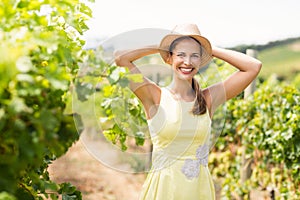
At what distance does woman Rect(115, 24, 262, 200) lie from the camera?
2.30 m

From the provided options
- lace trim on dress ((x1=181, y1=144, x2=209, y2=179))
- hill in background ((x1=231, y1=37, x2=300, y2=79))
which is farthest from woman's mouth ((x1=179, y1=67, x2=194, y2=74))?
hill in background ((x1=231, y1=37, x2=300, y2=79))

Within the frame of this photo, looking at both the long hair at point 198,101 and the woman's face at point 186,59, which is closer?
the woman's face at point 186,59

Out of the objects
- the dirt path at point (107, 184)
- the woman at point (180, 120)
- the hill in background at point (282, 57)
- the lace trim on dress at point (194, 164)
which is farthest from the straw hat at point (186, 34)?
the hill in background at point (282, 57)

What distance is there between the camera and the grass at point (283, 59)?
17812 mm

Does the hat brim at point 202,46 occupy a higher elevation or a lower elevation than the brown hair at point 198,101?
higher

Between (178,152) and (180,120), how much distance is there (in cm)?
14

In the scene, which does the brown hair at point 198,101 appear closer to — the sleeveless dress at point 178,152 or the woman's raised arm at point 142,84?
the sleeveless dress at point 178,152

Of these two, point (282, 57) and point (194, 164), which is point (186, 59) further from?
point (282, 57)

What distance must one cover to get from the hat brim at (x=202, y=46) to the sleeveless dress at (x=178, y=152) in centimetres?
19

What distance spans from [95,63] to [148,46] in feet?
1.51

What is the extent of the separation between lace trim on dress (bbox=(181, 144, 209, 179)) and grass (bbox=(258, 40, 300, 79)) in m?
15.3

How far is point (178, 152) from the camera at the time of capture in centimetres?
234

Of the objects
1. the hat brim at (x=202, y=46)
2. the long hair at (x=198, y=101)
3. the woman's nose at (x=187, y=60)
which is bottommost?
the long hair at (x=198, y=101)

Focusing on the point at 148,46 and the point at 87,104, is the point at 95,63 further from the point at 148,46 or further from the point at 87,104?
the point at 148,46
